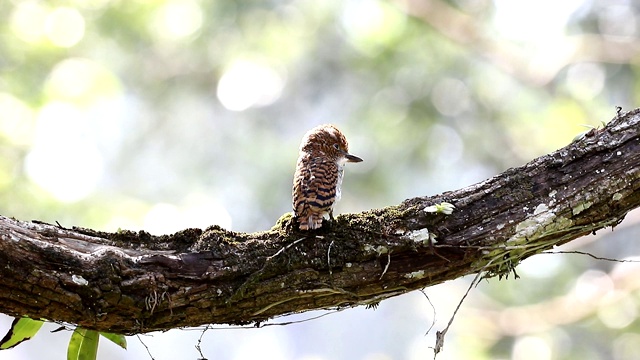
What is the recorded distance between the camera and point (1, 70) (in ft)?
24.3

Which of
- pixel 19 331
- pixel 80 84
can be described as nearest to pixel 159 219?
pixel 80 84

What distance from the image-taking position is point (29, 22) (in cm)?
711

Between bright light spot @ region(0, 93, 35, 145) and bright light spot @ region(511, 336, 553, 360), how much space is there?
481 centimetres

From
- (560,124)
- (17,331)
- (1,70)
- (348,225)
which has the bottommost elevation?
(17,331)

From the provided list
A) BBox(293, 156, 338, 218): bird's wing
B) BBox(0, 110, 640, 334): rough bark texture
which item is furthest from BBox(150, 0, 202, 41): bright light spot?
BBox(0, 110, 640, 334): rough bark texture

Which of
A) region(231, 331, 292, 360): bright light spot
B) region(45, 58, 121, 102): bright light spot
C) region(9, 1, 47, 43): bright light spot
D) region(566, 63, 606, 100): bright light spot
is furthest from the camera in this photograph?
region(231, 331, 292, 360): bright light spot

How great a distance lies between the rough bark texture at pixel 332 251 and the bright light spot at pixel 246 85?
5.97m

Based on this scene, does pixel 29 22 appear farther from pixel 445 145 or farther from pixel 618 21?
pixel 618 21

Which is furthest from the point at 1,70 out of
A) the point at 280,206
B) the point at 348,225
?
the point at 348,225

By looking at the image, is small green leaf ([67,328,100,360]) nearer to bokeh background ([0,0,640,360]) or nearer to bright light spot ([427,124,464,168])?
bokeh background ([0,0,640,360])

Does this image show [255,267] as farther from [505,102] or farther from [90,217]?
[505,102]

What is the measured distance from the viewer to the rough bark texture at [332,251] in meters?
2.36

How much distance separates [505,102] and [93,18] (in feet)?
14.1

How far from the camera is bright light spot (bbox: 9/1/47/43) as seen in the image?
7102 mm
